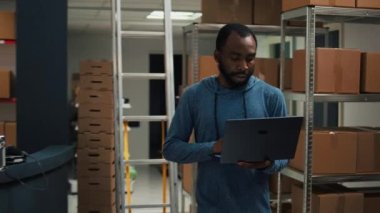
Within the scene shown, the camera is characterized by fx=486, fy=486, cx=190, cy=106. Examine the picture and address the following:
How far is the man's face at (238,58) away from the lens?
5.73 ft

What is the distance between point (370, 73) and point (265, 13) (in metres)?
0.98

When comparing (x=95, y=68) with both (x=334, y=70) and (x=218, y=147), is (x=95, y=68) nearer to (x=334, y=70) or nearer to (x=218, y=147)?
(x=334, y=70)

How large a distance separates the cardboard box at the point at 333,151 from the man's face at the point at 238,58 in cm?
148

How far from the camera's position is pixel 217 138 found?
180 centimetres

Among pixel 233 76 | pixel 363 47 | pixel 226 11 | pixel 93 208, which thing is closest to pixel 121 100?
pixel 226 11

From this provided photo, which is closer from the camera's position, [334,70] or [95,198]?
[334,70]

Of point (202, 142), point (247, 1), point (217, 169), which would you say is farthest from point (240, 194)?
point (247, 1)

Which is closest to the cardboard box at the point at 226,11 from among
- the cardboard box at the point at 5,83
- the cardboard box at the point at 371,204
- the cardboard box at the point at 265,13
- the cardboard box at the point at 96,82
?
the cardboard box at the point at 265,13

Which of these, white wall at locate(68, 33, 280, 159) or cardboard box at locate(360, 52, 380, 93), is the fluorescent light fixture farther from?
cardboard box at locate(360, 52, 380, 93)

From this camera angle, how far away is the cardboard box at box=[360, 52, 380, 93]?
318cm

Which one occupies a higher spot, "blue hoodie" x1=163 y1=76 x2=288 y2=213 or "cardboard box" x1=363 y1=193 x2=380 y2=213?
"blue hoodie" x1=163 y1=76 x2=288 y2=213

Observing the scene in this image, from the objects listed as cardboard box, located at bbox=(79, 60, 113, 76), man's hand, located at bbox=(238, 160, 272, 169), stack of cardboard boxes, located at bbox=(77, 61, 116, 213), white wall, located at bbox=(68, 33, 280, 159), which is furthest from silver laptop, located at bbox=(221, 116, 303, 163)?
white wall, located at bbox=(68, 33, 280, 159)

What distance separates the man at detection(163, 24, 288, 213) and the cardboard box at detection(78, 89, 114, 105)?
334 centimetres

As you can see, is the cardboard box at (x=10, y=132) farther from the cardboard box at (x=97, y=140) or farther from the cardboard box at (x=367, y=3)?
the cardboard box at (x=367, y=3)
